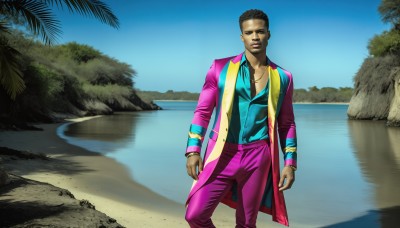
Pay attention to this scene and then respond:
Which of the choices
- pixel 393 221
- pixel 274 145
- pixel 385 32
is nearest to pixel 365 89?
pixel 385 32

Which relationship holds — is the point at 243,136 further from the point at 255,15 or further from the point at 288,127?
the point at 255,15

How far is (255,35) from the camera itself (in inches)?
118

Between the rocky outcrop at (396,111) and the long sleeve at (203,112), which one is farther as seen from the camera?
the rocky outcrop at (396,111)

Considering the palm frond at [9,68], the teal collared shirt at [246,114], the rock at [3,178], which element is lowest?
the rock at [3,178]

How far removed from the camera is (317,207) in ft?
22.1

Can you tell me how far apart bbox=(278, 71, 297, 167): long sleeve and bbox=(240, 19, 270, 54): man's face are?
26 centimetres

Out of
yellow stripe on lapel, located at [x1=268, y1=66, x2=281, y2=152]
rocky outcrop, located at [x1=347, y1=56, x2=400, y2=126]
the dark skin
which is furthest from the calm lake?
rocky outcrop, located at [x1=347, y1=56, x2=400, y2=126]

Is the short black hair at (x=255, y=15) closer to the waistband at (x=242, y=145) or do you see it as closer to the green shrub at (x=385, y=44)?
the waistband at (x=242, y=145)

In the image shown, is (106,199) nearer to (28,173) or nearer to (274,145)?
(28,173)

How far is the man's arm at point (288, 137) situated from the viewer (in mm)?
3053

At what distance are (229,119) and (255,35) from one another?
58 cm

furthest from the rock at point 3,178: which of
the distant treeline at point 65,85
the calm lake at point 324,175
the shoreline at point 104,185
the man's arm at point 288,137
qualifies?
the man's arm at point 288,137

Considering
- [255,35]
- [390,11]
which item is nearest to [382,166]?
[255,35]

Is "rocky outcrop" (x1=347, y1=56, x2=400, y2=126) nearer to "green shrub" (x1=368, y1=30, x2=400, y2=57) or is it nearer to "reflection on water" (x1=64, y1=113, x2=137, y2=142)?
"green shrub" (x1=368, y1=30, x2=400, y2=57)
